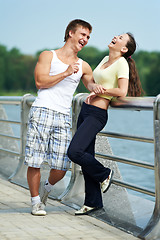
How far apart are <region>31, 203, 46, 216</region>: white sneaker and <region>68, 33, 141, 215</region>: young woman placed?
0.56m

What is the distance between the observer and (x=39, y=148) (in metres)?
4.63

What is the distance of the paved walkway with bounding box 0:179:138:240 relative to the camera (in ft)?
12.8

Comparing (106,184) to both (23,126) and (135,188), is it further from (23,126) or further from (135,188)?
(23,126)

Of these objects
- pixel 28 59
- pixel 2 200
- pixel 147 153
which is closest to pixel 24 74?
pixel 28 59

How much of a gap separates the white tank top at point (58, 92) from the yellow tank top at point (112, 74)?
275 mm

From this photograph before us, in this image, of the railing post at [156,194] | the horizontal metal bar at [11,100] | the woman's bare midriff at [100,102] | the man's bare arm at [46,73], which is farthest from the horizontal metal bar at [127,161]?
the horizontal metal bar at [11,100]

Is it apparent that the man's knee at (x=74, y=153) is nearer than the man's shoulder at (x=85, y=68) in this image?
Yes

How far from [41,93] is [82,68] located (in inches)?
18.4

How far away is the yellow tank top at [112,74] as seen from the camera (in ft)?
14.0

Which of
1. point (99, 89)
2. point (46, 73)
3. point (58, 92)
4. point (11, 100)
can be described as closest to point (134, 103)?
point (99, 89)

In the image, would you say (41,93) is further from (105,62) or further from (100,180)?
(100,180)

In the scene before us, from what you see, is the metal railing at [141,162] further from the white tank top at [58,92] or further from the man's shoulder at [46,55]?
the man's shoulder at [46,55]

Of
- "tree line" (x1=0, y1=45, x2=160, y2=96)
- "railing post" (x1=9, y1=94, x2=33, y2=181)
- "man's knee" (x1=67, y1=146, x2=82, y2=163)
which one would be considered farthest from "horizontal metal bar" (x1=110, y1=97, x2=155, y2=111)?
"tree line" (x1=0, y1=45, x2=160, y2=96)

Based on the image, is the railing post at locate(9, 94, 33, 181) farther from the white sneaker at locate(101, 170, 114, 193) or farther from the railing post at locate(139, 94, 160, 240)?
the railing post at locate(139, 94, 160, 240)
